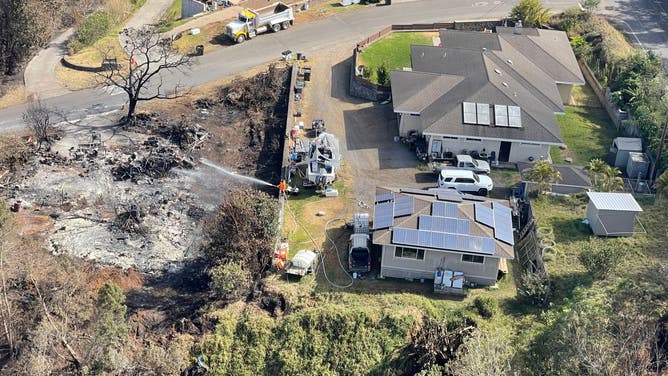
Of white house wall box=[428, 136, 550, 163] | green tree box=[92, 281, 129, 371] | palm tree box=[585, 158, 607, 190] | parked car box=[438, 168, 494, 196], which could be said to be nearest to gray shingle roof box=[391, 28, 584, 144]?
white house wall box=[428, 136, 550, 163]

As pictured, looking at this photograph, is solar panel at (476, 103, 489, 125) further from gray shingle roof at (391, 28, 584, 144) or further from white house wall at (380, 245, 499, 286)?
white house wall at (380, 245, 499, 286)

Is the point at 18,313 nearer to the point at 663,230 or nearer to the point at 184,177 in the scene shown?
the point at 184,177

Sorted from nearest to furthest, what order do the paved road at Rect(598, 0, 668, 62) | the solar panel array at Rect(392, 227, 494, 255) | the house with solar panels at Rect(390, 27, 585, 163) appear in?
the solar panel array at Rect(392, 227, 494, 255) → the house with solar panels at Rect(390, 27, 585, 163) → the paved road at Rect(598, 0, 668, 62)

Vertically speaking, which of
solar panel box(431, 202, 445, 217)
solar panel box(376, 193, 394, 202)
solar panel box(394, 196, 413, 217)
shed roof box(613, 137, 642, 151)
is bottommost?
shed roof box(613, 137, 642, 151)

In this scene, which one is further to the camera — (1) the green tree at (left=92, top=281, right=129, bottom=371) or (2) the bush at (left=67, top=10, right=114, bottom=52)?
(2) the bush at (left=67, top=10, right=114, bottom=52)

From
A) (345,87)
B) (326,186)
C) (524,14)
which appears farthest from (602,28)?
(326,186)

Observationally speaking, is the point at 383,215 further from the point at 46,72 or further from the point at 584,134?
the point at 46,72

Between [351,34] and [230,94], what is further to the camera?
[351,34]
